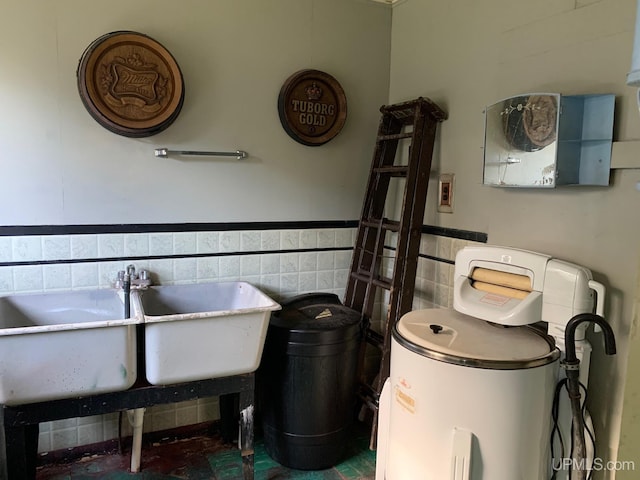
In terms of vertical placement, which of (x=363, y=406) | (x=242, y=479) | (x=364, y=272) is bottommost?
(x=242, y=479)

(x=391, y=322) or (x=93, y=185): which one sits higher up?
(x=93, y=185)

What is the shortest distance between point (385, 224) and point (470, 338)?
1.01m

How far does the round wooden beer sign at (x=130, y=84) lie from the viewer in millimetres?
2094

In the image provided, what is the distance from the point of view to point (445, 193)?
2.41m

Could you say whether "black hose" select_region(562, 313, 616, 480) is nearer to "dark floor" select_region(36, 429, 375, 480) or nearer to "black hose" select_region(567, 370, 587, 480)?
"black hose" select_region(567, 370, 587, 480)

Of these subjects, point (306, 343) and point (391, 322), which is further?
point (391, 322)

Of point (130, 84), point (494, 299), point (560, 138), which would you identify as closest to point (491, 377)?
point (494, 299)

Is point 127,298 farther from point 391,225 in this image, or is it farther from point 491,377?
point 491,377

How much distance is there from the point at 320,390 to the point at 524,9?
1.84m

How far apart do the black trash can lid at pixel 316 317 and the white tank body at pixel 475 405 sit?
631 millimetres

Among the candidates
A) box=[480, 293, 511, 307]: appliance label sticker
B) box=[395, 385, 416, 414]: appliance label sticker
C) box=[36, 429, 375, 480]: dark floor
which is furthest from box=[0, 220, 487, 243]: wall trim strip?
box=[36, 429, 375, 480]: dark floor

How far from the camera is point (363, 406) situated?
262 cm

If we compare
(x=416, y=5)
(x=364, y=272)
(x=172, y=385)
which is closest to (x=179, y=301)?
(x=172, y=385)

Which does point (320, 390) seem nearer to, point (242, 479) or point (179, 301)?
point (242, 479)
